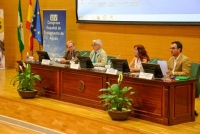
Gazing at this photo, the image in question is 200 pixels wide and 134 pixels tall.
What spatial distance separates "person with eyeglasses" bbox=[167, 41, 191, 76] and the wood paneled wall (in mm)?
1513

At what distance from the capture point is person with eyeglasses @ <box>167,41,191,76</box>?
5105 mm

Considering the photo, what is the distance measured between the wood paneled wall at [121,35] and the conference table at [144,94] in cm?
192

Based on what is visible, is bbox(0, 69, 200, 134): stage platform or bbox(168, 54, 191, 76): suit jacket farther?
bbox(168, 54, 191, 76): suit jacket

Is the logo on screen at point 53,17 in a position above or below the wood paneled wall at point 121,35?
above

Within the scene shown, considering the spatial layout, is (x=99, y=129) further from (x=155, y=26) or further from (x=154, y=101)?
(x=155, y=26)

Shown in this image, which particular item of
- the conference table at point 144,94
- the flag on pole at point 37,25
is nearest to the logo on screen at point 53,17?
the flag on pole at point 37,25

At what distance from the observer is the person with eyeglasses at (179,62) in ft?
16.7

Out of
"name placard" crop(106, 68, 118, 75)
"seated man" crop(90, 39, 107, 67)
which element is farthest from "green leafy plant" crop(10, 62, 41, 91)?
"name placard" crop(106, 68, 118, 75)

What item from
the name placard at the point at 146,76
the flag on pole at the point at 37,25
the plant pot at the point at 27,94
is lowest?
the plant pot at the point at 27,94

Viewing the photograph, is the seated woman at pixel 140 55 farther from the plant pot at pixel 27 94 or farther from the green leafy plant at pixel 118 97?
the plant pot at pixel 27 94

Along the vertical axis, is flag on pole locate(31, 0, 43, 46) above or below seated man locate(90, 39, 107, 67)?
above

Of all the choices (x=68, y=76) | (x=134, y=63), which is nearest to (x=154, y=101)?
(x=134, y=63)

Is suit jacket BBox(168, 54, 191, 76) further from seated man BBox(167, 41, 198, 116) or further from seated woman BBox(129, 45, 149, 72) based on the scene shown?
seated woman BBox(129, 45, 149, 72)

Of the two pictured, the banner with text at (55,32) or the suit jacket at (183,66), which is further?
the banner with text at (55,32)
